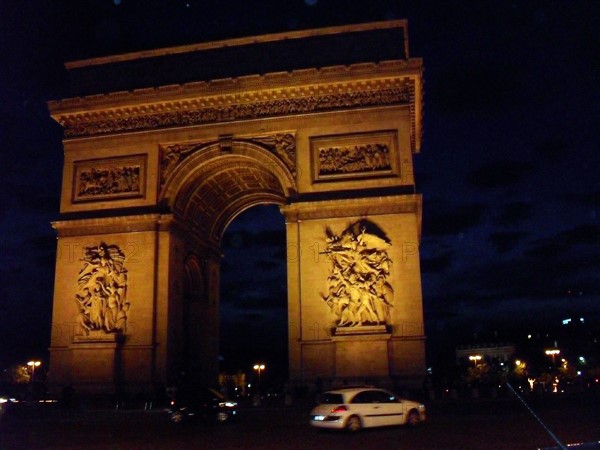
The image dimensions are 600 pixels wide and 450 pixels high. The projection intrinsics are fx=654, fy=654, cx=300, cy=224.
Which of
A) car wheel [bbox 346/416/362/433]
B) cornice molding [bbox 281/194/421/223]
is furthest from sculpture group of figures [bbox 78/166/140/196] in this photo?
car wheel [bbox 346/416/362/433]

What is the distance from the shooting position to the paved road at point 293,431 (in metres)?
14.0

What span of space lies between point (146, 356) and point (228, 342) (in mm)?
53747

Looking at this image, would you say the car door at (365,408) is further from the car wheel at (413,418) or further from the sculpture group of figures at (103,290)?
the sculpture group of figures at (103,290)

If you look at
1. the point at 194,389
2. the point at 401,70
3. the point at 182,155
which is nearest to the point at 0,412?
the point at 194,389

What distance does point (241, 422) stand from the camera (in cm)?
2019

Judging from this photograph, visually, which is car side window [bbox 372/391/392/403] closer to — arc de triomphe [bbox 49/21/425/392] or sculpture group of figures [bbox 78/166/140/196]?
arc de triomphe [bbox 49/21/425/392]

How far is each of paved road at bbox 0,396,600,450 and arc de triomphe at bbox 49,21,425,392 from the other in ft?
10.5

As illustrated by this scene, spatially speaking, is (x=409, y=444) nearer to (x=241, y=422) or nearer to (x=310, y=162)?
(x=241, y=422)

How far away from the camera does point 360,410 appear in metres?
16.4

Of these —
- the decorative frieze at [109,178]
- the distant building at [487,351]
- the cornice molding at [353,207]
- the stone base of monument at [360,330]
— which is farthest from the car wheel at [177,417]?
the distant building at [487,351]

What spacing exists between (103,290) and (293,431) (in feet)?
43.0

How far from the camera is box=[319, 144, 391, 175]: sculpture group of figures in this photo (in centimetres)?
2655

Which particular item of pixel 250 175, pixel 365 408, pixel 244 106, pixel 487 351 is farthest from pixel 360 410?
pixel 487 351

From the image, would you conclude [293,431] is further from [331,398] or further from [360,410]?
[360,410]
